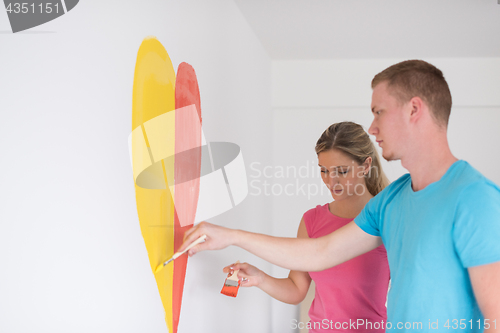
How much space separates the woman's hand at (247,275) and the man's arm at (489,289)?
0.75 m

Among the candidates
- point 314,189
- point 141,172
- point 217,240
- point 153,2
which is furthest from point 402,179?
point 314,189

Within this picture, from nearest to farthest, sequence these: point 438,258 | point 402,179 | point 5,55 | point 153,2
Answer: point 5,55 → point 438,258 → point 153,2 → point 402,179

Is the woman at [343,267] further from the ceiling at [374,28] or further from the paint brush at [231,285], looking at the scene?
the ceiling at [374,28]

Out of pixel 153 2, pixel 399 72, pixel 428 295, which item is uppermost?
pixel 153 2

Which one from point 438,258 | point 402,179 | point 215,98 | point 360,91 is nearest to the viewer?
point 438,258

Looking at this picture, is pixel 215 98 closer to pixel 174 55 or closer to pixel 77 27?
pixel 174 55

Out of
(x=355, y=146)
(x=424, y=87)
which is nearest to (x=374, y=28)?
(x=355, y=146)

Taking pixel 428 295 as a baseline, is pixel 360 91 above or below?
above

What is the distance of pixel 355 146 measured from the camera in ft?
5.31

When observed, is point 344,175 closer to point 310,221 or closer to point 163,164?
point 310,221

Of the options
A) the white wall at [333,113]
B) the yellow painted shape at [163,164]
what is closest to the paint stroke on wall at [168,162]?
the yellow painted shape at [163,164]

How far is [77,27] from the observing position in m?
0.72

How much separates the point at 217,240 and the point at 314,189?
2.15 m

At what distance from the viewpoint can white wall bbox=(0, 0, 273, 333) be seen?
0.60m
